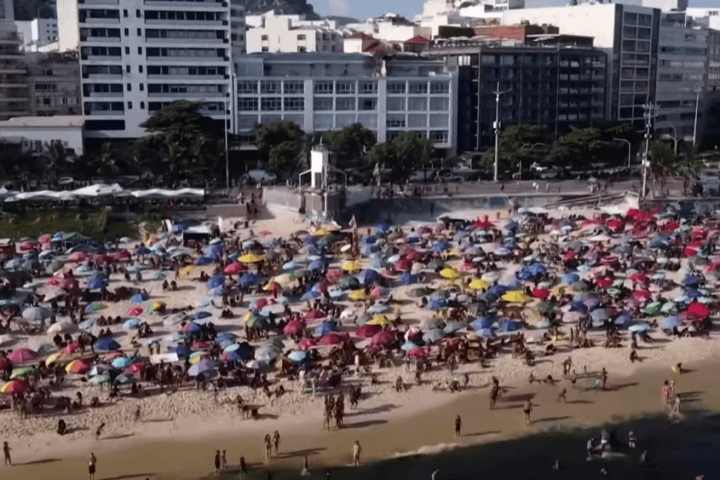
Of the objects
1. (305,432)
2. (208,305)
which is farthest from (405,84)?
(305,432)

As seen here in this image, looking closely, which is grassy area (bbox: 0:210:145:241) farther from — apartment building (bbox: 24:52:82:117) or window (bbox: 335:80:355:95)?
apartment building (bbox: 24:52:82:117)

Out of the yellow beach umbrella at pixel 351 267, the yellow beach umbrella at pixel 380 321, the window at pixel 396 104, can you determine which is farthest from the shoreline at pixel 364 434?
the window at pixel 396 104

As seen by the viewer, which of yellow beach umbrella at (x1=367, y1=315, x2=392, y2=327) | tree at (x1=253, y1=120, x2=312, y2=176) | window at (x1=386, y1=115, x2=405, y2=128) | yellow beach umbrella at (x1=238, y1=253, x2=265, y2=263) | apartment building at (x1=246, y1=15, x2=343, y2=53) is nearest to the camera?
yellow beach umbrella at (x1=367, y1=315, x2=392, y2=327)

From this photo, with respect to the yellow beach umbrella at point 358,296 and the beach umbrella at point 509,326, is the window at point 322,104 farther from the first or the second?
the beach umbrella at point 509,326

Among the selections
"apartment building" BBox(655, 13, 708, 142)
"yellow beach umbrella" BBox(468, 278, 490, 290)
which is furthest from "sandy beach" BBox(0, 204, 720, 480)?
"apartment building" BBox(655, 13, 708, 142)

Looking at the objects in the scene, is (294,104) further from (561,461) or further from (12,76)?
(561,461)

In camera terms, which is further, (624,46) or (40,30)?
(40,30)

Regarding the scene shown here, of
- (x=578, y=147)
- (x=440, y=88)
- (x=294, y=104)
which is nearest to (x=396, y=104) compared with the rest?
(x=440, y=88)
